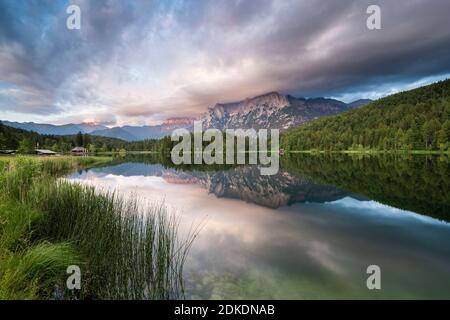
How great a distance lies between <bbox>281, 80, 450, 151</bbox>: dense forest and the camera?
3622 inches

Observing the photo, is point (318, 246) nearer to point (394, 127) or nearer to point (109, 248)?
point (109, 248)

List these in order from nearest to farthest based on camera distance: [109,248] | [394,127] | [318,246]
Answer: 1. [109,248]
2. [318,246]
3. [394,127]

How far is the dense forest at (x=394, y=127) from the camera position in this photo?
Result: 3622 inches

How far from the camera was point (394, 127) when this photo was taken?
110m

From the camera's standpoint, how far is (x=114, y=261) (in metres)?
7.73

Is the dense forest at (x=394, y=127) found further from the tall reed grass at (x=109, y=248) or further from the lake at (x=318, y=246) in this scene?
the tall reed grass at (x=109, y=248)

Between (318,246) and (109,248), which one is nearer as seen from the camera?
(109,248)

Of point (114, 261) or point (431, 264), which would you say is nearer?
point (114, 261)

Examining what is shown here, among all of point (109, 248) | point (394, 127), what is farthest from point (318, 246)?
point (394, 127)

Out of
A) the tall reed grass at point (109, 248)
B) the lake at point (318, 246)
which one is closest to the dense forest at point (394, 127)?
the lake at point (318, 246)

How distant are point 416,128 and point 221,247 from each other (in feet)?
354

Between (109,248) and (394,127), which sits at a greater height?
(394,127)

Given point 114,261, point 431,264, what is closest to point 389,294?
point 431,264

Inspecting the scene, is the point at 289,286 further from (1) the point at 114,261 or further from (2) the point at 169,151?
(2) the point at 169,151
